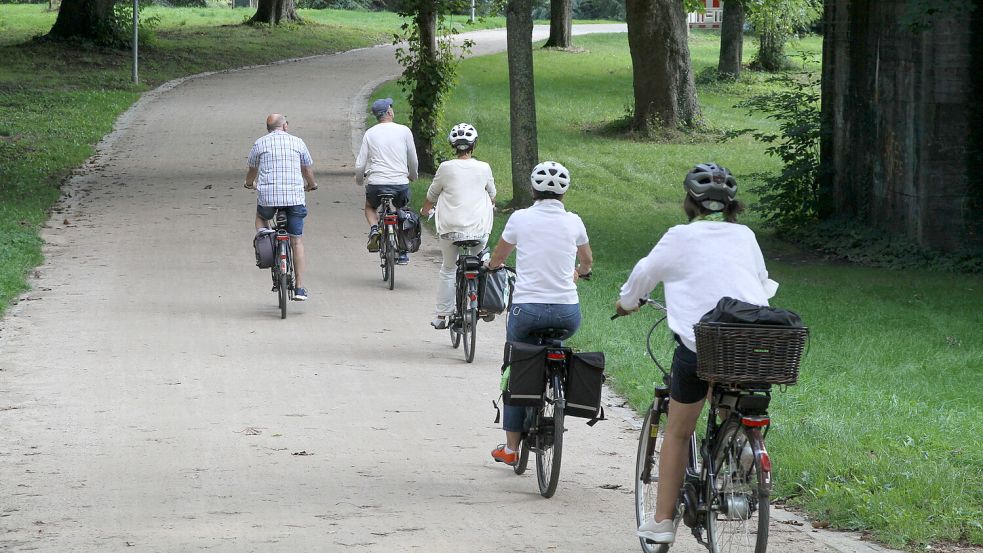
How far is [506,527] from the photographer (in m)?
6.62

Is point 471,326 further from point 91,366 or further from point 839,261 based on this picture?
point 839,261

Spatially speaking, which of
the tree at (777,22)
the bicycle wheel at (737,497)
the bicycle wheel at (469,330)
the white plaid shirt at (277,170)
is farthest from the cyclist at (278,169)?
the tree at (777,22)

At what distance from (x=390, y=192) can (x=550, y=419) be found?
283 inches

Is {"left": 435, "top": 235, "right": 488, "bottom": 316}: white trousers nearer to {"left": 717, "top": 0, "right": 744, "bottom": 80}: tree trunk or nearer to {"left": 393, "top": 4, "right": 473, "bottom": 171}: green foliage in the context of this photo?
{"left": 393, "top": 4, "right": 473, "bottom": 171}: green foliage

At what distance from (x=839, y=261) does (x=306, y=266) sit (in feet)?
25.7

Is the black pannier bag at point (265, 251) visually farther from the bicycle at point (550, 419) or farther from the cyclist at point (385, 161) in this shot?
the bicycle at point (550, 419)

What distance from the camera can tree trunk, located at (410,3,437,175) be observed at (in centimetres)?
2112

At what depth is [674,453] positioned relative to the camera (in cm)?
565

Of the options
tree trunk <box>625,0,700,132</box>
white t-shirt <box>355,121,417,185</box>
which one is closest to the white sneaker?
white t-shirt <box>355,121,417,185</box>

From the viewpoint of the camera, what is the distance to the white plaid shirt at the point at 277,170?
12.6 meters

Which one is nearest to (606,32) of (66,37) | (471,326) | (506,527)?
(66,37)

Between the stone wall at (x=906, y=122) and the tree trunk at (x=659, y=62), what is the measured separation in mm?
10931

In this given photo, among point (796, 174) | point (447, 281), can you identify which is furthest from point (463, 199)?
point (796, 174)

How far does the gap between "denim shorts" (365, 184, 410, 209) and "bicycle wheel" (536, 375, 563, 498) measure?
7.04m
